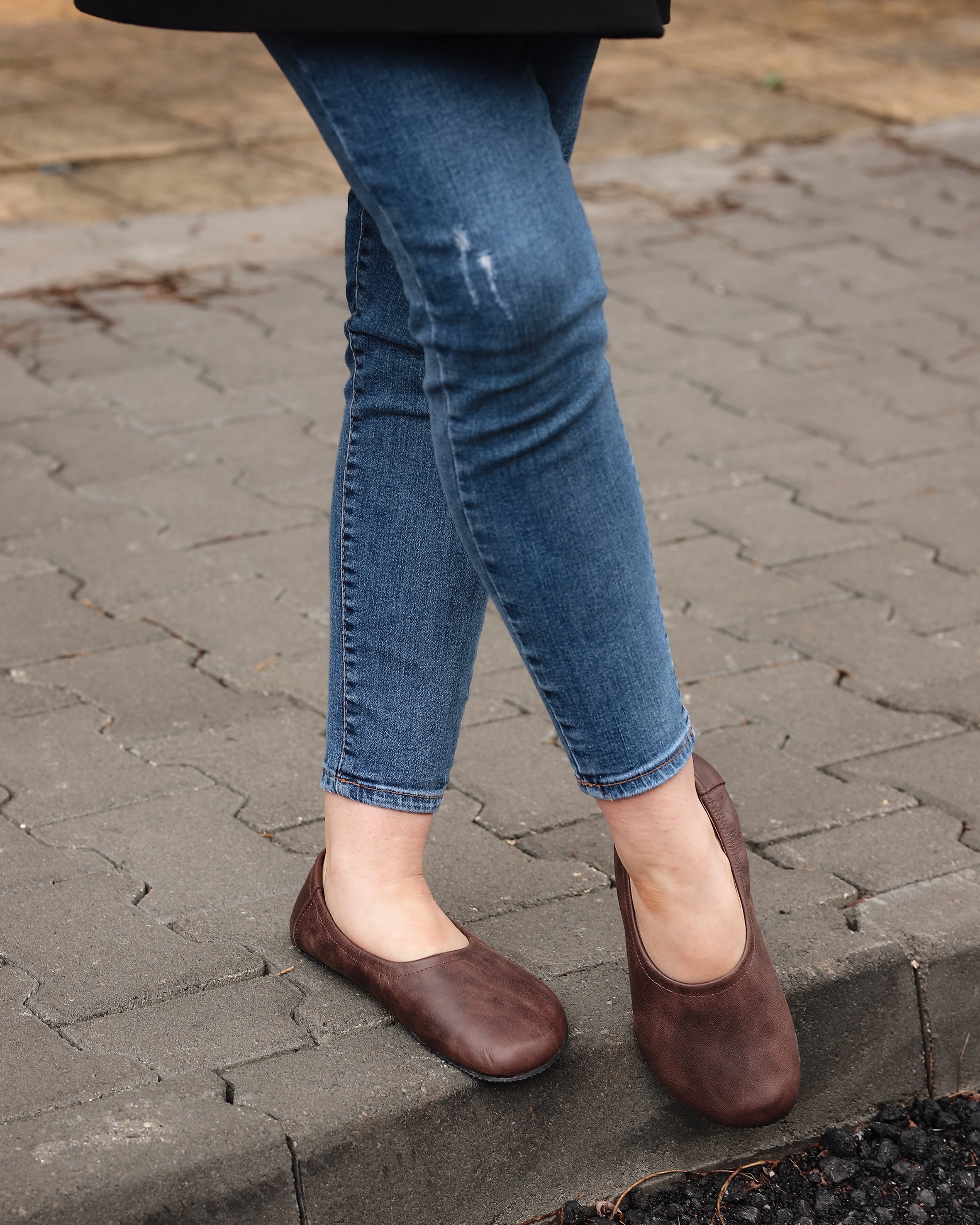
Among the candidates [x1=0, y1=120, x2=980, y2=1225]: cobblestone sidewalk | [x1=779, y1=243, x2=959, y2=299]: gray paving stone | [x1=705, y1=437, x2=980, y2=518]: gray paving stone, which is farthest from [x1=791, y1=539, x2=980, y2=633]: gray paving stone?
[x1=779, y1=243, x2=959, y2=299]: gray paving stone

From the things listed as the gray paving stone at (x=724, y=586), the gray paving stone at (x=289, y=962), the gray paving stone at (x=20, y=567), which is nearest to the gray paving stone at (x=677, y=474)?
the gray paving stone at (x=724, y=586)

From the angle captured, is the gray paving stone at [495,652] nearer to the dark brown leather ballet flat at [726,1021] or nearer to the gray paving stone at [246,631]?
the gray paving stone at [246,631]

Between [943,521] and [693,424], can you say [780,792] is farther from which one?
[693,424]

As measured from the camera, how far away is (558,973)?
4.98ft

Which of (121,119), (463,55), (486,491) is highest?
(463,55)

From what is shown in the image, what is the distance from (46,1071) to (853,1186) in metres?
0.82

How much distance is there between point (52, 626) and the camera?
2.37 m

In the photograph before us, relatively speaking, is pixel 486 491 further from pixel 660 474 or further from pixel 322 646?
pixel 660 474

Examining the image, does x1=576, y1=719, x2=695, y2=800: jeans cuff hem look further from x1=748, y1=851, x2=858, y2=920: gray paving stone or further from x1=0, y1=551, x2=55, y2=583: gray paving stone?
x1=0, y1=551, x2=55, y2=583: gray paving stone

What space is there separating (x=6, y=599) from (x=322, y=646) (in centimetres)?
57

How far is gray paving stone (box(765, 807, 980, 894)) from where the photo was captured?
5.66 ft

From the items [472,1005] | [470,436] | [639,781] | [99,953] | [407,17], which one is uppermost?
[407,17]

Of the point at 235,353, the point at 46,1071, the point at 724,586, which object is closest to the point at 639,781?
the point at 46,1071

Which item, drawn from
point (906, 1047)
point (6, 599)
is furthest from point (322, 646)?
point (906, 1047)
